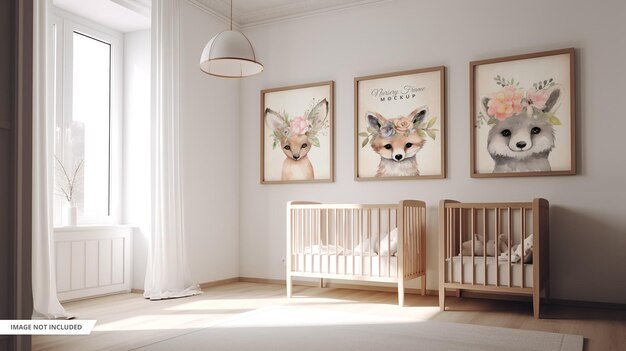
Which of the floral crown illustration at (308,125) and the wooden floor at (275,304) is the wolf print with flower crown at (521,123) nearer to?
the wooden floor at (275,304)

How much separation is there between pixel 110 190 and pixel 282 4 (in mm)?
2144

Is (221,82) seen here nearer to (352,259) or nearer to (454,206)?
(352,259)

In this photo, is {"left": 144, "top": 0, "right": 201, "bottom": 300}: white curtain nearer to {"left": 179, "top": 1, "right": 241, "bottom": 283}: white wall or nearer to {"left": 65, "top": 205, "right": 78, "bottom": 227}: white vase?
{"left": 179, "top": 1, "right": 241, "bottom": 283}: white wall

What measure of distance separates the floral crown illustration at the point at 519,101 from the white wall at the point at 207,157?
2.19 m

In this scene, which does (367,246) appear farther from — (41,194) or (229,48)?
(41,194)

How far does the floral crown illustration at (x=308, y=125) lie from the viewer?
15.2 ft

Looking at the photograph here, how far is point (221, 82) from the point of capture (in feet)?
16.0

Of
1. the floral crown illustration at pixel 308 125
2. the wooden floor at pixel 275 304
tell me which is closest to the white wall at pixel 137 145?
the wooden floor at pixel 275 304

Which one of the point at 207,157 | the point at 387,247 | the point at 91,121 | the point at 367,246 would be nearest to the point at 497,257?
the point at 387,247

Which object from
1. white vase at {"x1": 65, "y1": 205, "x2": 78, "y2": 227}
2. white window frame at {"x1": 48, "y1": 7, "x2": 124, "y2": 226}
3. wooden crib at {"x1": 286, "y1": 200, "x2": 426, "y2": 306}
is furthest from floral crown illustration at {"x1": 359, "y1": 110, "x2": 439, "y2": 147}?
white vase at {"x1": 65, "y1": 205, "x2": 78, "y2": 227}

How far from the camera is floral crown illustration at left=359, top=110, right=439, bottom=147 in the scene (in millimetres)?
4180

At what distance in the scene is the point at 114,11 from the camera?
4195 millimetres

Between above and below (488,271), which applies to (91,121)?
above

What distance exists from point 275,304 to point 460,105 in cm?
198
